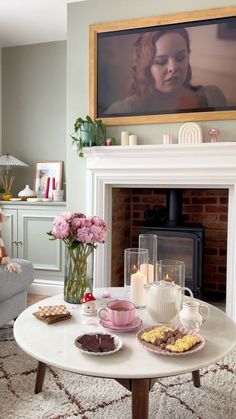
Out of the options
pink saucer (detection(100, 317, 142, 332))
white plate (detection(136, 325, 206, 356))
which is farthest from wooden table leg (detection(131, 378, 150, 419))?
pink saucer (detection(100, 317, 142, 332))

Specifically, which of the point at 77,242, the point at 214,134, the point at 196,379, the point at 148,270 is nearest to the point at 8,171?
the point at 214,134

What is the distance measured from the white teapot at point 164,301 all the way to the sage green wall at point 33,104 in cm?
268

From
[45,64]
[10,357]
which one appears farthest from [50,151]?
[10,357]

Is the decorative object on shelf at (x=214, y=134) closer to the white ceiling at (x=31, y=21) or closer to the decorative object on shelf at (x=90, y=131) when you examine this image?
the decorative object on shelf at (x=90, y=131)

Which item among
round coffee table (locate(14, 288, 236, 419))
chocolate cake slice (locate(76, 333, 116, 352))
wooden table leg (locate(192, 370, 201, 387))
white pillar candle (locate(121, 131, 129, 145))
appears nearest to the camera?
round coffee table (locate(14, 288, 236, 419))

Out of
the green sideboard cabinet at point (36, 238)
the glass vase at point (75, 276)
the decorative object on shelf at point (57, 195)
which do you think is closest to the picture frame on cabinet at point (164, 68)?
the decorative object on shelf at point (57, 195)

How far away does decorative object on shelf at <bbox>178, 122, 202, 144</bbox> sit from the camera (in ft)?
9.39

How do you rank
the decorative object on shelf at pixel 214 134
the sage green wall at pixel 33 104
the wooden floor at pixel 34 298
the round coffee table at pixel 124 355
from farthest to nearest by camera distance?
the sage green wall at pixel 33 104 < the wooden floor at pixel 34 298 < the decorative object on shelf at pixel 214 134 < the round coffee table at pixel 124 355

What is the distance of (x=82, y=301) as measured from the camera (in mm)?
1728

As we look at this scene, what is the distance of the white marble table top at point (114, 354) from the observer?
1181 millimetres

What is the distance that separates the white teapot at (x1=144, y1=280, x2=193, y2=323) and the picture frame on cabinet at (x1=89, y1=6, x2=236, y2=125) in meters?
1.74

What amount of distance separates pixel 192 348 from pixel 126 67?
243 cm

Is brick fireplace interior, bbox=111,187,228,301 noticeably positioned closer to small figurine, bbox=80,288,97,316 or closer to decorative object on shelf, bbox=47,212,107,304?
decorative object on shelf, bbox=47,212,107,304

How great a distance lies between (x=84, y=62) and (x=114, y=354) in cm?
259
